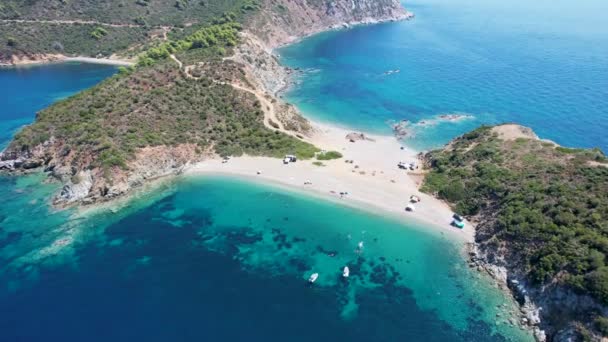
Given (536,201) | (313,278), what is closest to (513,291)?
(536,201)

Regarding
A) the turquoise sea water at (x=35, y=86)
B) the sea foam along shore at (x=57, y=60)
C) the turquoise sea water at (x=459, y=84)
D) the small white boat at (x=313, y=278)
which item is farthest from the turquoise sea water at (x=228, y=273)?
the sea foam along shore at (x=57, y=60)

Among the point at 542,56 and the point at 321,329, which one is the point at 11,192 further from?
the point at 542,56

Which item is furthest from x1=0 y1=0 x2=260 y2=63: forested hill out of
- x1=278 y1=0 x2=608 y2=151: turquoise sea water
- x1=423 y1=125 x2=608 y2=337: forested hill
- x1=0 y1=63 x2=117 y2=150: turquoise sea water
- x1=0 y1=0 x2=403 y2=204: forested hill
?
x1=423 y1=125 x2=608 y2=337: forested hill

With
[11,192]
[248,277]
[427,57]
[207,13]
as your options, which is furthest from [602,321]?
[207,13]

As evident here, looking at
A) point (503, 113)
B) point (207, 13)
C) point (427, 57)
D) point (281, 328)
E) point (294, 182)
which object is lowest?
point (281, 328)

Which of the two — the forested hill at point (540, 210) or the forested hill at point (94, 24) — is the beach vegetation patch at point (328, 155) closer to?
the forested hill at point (540, 210)

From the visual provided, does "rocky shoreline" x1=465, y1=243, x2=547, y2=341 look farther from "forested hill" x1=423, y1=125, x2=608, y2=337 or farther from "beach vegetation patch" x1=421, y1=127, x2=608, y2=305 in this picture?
"beach vegetation patch" x1=421, y1=127, x2=608, y2=305

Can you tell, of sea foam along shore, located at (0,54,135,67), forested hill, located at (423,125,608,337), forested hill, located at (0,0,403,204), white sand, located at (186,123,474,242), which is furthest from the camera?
sea foam along shore, located at (0,54,135,67)
